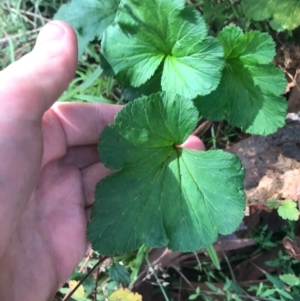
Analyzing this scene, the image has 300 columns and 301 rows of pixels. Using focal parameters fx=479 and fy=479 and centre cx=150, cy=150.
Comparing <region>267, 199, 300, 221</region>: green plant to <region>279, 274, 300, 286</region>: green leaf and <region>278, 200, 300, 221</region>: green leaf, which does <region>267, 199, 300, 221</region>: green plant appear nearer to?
<region>278, 200, 300, 221</region>: green leaf

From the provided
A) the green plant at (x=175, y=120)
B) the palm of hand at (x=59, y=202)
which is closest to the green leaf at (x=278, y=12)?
the green plant at (x=175, y=120)

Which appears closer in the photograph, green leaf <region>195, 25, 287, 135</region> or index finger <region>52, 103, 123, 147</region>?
green leaf <region>195, 25, 287, 135</region>

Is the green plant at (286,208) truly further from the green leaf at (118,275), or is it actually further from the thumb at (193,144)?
the green leaf at (118,275)

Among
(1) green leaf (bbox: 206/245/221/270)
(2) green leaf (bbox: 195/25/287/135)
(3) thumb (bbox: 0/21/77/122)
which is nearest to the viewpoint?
(3) thumb (bbox: 0/21/77/122)

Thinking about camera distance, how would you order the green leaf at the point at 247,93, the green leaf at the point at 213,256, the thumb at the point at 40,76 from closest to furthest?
the thumb at the point at 40,76
the green leaf at the point at 247,93
the green leaf at the point at 213,256

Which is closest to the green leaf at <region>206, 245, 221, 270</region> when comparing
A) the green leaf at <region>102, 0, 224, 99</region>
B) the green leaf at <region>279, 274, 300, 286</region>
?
the green leaf at <region>279, 274, 300, 286</region>

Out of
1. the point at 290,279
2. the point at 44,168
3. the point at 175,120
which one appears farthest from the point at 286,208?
the point at 44,168

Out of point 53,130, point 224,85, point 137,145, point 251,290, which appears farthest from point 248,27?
point 251,290
